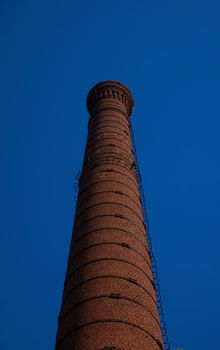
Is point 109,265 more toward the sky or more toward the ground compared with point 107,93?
more toward the ground

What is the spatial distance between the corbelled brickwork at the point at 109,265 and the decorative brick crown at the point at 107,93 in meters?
3.25

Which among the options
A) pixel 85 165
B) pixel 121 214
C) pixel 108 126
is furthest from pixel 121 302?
pixel 108 126

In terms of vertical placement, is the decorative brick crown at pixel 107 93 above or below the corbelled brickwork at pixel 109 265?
above

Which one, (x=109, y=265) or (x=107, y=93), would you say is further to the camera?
(x=107, y=93)

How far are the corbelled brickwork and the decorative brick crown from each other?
3253 millimetres

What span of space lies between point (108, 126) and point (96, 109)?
Answer: 7.04 feet

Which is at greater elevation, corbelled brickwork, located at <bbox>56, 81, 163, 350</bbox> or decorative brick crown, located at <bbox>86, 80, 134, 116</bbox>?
decorative brick crown, located at <bbox>86, 80, 134, 116</bbox>

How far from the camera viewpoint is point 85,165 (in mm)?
17406

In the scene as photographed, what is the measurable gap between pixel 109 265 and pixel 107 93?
11.4 metres

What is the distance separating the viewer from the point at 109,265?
11.9m

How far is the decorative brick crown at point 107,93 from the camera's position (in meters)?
21.3

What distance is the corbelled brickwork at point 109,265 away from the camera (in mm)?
10188

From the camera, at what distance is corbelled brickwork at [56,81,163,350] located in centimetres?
1019

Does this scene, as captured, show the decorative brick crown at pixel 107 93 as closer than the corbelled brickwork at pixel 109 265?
No
